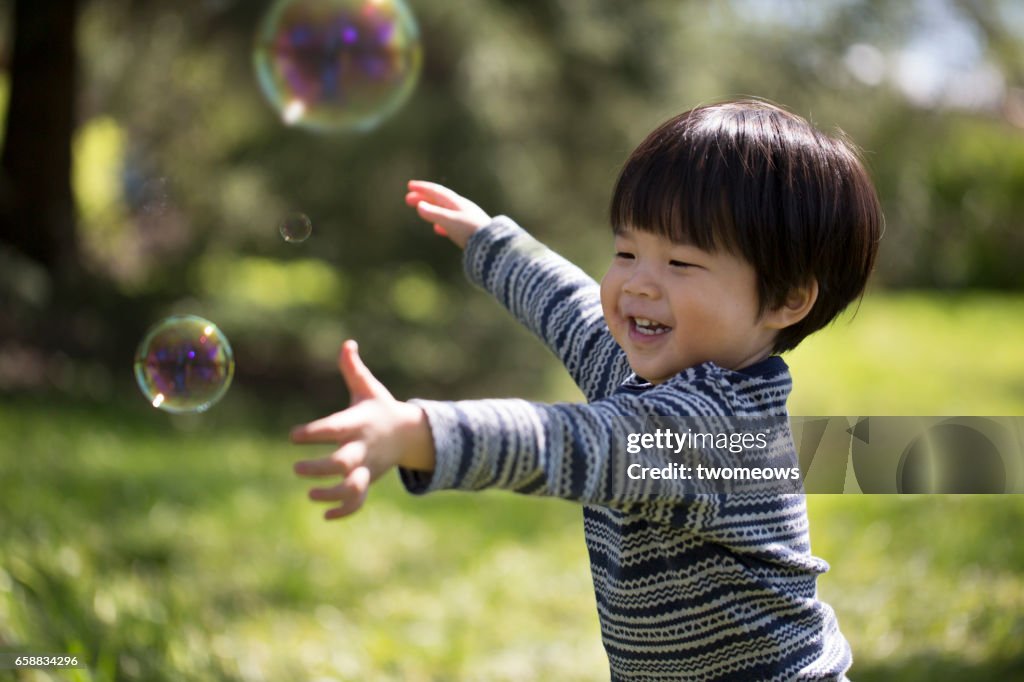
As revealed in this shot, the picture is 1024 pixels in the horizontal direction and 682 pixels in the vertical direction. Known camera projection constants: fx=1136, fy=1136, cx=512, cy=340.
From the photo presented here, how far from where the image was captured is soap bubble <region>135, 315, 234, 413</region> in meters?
2.35

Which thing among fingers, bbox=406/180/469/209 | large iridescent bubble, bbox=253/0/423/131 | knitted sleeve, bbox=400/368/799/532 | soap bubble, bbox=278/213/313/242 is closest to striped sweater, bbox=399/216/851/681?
knitted sleeve, bbox=400/368/799/532

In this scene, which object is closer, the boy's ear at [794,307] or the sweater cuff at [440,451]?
the sweater cuff at [440,451]

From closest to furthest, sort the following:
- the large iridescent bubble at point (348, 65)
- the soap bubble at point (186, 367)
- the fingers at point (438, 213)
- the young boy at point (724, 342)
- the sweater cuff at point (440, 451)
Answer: the sweater cuff at point (440, 451)
the young boy at point (724, 342)
the fingers at point (438, 213)
the soap bubble at point (186, 367)
the large iridescent bubble at point (348, 65)

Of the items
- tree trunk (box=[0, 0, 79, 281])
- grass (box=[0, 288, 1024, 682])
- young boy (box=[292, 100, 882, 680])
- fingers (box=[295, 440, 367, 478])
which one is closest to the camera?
fingers (box=[295, 440, 367, 478])

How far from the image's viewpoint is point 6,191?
6359 mm

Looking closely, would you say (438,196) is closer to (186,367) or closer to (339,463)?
(186,367)

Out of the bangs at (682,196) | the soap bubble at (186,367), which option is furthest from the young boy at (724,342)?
the soap bubble at (186,367)

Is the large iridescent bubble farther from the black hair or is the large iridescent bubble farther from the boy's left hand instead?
the boy's left hand

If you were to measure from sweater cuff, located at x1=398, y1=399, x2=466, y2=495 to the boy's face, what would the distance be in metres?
0.47

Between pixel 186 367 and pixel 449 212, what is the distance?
0.68 m

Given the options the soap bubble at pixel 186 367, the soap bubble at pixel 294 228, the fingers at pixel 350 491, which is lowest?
the fingers at pixel 350 491

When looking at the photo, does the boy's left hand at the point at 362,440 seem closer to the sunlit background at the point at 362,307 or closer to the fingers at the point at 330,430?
the fingers at the point at 330,430

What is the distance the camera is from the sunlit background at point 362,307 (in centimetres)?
346

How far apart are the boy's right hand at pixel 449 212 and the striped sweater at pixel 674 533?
0.37 m
